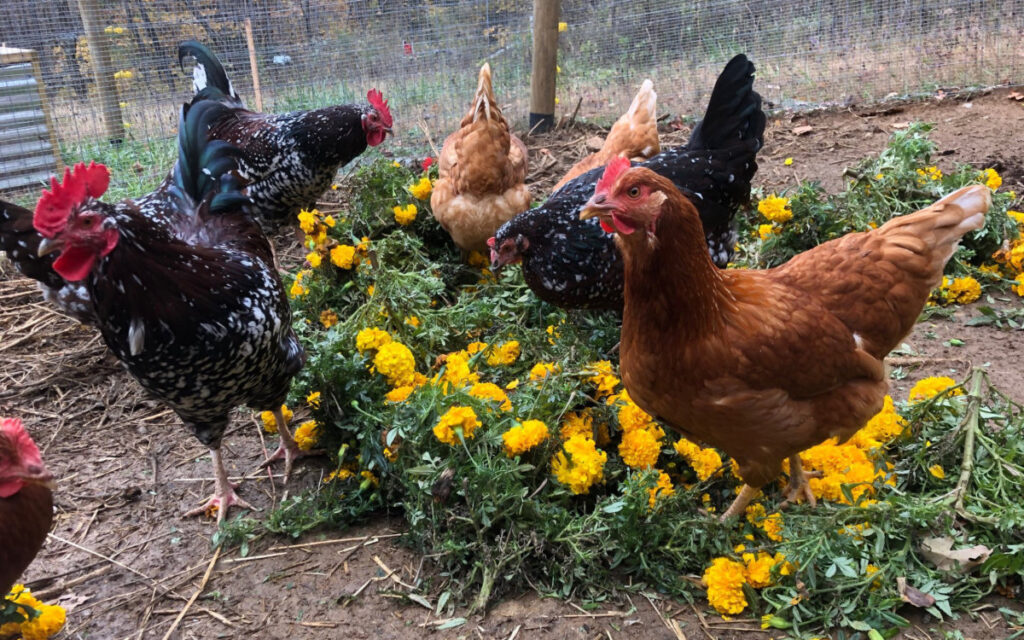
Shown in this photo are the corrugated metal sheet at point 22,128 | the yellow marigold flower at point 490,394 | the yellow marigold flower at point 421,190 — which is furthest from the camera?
the corrugated metal sheet at point 22,128

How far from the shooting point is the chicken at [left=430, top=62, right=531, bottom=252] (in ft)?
16.0

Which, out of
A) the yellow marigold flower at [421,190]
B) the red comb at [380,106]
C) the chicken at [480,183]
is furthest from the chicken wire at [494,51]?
the chicken at [480,183]

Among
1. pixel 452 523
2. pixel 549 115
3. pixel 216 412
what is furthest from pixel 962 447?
pixel 549 115

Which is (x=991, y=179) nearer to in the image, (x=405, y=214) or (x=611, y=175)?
(x=611, y=175)

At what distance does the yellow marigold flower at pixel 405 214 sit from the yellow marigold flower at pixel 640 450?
8.97ft

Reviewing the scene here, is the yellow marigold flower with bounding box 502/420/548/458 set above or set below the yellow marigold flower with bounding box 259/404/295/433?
above

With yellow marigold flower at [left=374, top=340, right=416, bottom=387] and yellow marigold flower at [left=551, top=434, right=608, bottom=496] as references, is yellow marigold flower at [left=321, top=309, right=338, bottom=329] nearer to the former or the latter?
yellow marigold flower at [left=374, top=340, right=416, bottom=387]

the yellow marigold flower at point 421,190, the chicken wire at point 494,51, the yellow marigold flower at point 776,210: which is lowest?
the yellow marigold flower at point 776,210

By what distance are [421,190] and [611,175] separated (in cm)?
269

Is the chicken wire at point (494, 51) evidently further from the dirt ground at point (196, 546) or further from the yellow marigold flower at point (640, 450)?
the yellow marigold flower at point (640, 450)

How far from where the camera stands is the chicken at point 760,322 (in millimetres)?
2469

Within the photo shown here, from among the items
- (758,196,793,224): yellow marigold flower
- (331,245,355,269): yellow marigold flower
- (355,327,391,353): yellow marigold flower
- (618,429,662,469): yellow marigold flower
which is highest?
(758,196,793,224): yellow marigold flower

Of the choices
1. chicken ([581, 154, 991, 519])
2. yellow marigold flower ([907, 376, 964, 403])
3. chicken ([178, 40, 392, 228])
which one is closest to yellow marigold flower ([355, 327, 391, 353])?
chicken ([581, 154, 991, 519])

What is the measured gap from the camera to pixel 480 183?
16.0ft
